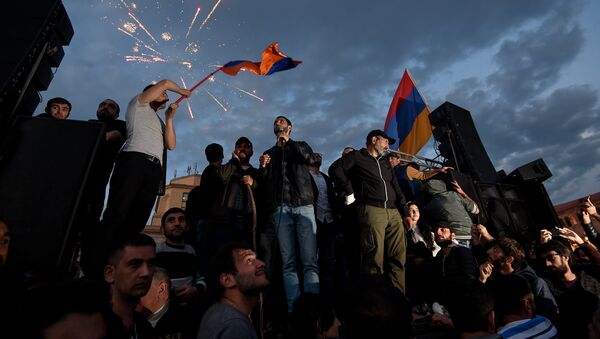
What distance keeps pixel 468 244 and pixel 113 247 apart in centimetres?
544

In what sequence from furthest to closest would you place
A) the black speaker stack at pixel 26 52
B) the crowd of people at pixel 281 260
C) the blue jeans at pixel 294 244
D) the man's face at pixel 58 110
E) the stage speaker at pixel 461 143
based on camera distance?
the stage speaker at pixel 461 143, the man's face at pixel 58 110, the blue jeans at pixel 294 244, the black speaker stack at pixel 26 52, the crowd of people at pixel 281 260

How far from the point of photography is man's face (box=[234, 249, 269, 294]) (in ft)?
9.32

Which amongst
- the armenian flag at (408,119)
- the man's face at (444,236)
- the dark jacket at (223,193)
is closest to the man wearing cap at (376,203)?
the man's face at (444,236)

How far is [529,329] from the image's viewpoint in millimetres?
2523

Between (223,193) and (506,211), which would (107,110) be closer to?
(223,193)

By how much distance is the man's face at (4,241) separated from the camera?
8.17 feet

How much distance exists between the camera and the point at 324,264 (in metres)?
4.60

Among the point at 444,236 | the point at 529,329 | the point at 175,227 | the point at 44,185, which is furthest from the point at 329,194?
the point at 44,185

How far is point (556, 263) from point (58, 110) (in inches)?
269

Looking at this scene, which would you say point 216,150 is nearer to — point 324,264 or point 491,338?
point 324,264

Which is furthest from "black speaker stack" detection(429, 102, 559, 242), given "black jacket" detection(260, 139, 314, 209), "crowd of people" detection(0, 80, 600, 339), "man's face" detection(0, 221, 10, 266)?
"man's face" detection(0, 221, 10, 266)

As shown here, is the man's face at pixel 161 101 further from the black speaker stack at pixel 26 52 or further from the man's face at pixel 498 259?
the man's face at pixel 498 259

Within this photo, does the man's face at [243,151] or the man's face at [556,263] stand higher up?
the man's face at [243,151]

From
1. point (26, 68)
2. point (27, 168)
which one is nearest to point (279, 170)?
point (27, 168)
